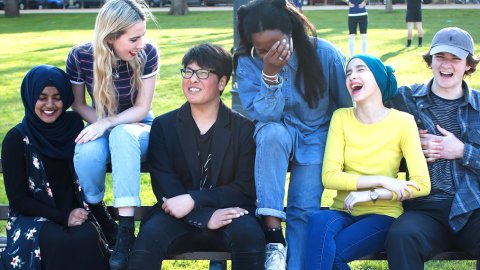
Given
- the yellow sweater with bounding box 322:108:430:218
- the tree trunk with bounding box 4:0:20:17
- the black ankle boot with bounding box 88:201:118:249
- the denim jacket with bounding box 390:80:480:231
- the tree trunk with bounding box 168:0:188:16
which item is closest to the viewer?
the denim jacket with bounding box 390:80:480:231

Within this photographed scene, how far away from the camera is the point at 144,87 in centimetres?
454

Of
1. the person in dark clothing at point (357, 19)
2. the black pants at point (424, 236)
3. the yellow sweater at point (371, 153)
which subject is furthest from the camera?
the person in dark clothing at point (357, 19)

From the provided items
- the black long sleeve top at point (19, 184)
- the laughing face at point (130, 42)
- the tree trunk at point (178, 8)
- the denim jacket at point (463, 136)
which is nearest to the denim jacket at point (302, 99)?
the denim jacket at point (463, 136)

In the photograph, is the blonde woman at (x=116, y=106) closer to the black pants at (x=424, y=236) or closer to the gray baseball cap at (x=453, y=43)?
the black pants at (x=424, y=236)

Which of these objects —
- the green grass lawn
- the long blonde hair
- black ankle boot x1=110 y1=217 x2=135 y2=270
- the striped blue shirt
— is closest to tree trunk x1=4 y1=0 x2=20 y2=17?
the green grass lawn

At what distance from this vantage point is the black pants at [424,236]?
3.75 meters

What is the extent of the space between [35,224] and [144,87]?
3.47ft

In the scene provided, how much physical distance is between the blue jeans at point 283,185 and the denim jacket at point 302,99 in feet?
0.39

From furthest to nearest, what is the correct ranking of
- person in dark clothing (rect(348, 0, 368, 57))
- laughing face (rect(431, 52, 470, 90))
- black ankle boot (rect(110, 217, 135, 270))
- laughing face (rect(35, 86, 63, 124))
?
person in dark clothing (rect(348, 0, 368, 57))
laughing face (rect(35, 86, 63, 124))
laughing face (rect(431, 52, 470, 90))
black ankle boot (rect(110, 217, 135, 270))

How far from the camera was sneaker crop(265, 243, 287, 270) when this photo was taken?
3.90 meters

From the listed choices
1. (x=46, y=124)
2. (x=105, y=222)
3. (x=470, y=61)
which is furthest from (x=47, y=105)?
(x=470, y=61)

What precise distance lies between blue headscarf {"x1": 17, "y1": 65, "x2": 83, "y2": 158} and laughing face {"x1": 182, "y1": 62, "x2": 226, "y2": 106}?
76 centimetres

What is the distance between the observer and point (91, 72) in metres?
4.50

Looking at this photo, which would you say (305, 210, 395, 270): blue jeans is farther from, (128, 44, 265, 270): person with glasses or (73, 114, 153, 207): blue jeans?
(73, 114, 153, 207): blue jeans
